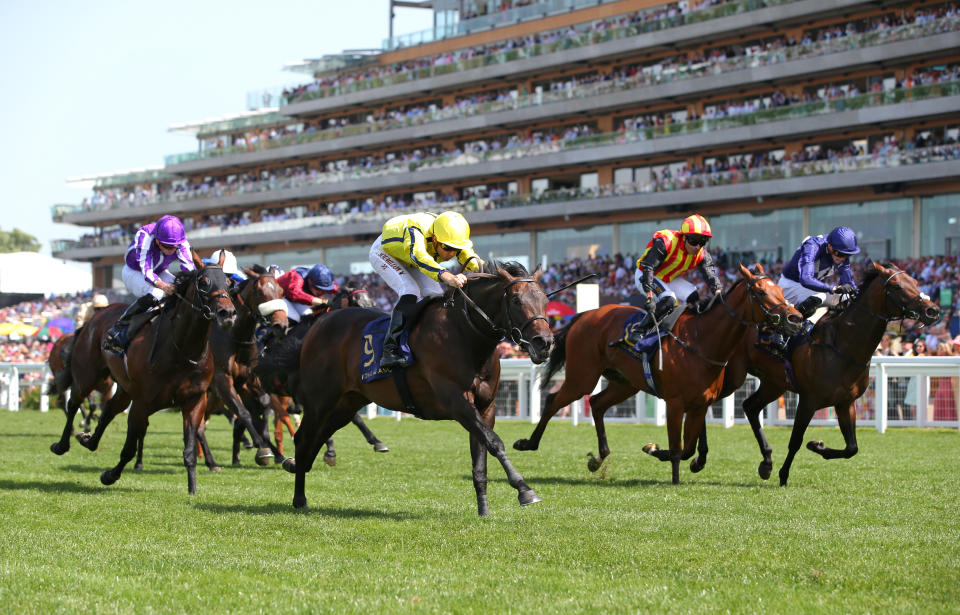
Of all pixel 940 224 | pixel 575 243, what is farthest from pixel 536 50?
pixel 940 224

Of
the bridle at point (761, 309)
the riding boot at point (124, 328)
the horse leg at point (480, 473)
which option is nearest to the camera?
the horse leg at point (480, 473)

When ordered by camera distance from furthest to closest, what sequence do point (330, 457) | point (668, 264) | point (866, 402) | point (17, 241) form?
point (17, 241)
point (866, 402)
point (330, 457)
point (668, 264)

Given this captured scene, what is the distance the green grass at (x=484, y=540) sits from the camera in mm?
4812

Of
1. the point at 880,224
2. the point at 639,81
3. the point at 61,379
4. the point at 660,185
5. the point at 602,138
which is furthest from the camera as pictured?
the point at 602,138

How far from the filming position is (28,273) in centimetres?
6175

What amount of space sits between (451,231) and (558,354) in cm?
385

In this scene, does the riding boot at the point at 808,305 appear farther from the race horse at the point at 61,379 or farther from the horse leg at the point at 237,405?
the race horse at the point at 61,379

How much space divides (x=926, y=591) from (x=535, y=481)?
4.85 meters

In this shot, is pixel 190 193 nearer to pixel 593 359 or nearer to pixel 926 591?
pixel 593 359

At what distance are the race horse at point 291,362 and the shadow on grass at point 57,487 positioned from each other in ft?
4.80

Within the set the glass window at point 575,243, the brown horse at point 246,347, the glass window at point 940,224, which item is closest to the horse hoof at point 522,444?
the brown horse at point 246,347

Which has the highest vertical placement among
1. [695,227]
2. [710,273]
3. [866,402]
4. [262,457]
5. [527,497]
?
[695,227]

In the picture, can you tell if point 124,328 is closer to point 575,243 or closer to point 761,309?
point 761,309

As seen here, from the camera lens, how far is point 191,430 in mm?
8914
